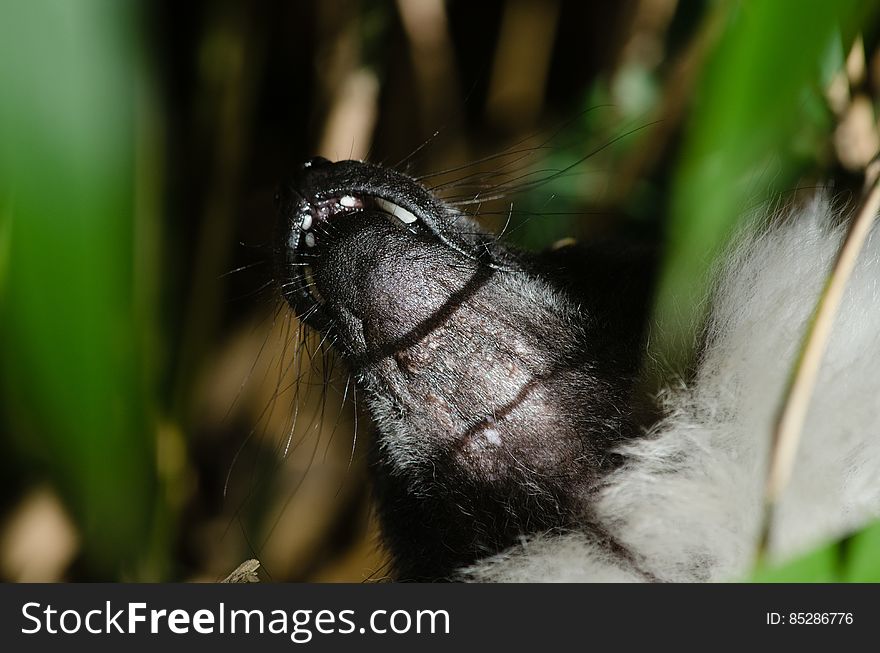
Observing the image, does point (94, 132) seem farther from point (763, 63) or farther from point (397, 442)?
point (397, 442)

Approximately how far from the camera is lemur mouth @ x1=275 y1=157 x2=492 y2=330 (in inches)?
35.1

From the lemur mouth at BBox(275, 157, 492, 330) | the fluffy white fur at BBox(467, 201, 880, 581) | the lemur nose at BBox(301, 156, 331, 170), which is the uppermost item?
the lemur nose at BBox(301, 156, 331, 170)

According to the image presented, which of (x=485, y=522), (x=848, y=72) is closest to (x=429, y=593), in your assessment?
(x=485, y=522)

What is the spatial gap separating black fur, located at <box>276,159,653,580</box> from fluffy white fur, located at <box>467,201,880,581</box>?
2.0 inches

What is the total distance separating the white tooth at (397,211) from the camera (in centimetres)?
91

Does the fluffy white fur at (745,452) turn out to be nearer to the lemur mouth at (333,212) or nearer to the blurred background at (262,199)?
the blurred background at (262,199)

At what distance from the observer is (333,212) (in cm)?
90

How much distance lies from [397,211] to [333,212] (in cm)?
7

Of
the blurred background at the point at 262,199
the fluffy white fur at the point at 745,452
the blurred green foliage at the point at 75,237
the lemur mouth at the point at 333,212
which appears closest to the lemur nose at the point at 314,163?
the lemur mouth at the point at 333,212

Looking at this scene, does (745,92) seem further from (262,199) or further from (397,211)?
(262,199)

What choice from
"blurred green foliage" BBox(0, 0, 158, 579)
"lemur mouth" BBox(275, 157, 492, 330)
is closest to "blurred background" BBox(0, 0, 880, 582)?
"blurred green foliage" BBox(0, 0, 158, 579)

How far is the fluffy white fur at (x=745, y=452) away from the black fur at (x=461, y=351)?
50 millimetres

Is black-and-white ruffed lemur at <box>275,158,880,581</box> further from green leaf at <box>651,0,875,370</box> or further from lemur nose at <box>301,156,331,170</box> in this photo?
green leaf at <box>651,0,875,370</box>

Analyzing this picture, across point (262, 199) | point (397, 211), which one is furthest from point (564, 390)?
point (262, 199)
